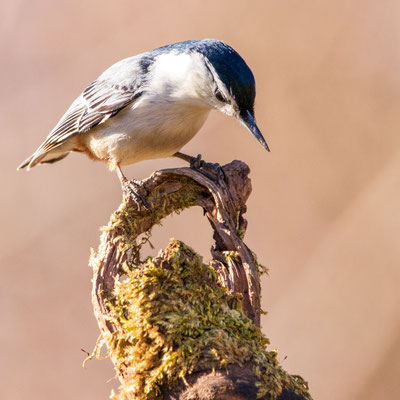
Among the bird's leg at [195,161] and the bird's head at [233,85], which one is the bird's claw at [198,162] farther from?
the bird's head at [233,85]

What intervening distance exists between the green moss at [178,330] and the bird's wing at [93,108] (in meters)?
1.08

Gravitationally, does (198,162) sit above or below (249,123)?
below

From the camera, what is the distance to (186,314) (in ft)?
4.78

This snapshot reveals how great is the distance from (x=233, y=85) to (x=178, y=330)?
1.03 m

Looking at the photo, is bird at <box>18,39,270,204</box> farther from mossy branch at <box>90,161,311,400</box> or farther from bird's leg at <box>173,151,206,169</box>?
mossy branch at <box>90,161,311,400</box>

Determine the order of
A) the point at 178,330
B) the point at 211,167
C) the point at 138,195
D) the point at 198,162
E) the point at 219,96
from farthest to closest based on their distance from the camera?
the point at 198,162
the point at 219,96
the point at 211,167
the point at 138,195
the point at 178,330

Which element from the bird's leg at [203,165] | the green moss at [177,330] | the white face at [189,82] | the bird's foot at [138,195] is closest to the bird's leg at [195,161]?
the bird's leg at [203,165]

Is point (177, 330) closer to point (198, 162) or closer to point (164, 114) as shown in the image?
point (198, 162)

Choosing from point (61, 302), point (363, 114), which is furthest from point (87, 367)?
point (363, 114)

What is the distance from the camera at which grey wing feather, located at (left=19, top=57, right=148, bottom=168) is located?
99.3 inches

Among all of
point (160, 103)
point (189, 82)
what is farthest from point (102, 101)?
point (189, 82)

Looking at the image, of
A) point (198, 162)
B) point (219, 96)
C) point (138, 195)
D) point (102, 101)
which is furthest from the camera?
point (102, 101)

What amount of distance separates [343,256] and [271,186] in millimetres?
563

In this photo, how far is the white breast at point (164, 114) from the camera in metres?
2.36
